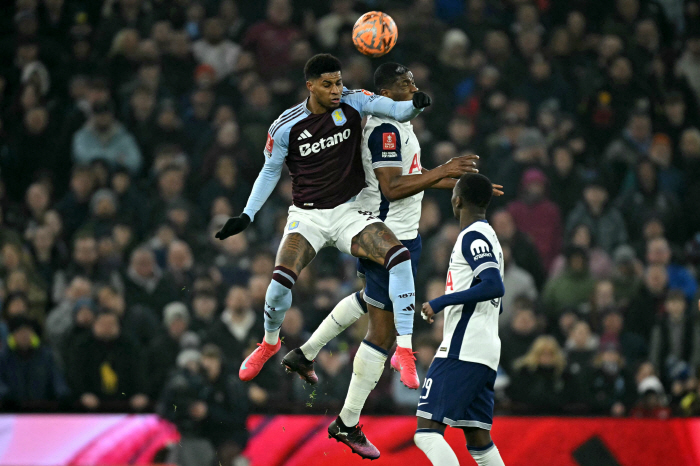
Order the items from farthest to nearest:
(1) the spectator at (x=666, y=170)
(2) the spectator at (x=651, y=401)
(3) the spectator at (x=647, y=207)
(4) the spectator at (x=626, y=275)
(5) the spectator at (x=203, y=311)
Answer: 1. (1) the spectator at (x=666, y=170)
2. (3) the spectator at (x=647, y=207)
3. (4) the spectator at (x=626, y=275)
4. (5) the spectator at (x=203, y=311)
5. (2) the spectator at (x=651, y=401)

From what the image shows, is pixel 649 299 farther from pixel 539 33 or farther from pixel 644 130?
pixel 539 33

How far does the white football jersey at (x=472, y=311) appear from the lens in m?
6.10

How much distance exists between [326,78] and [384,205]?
104 centimetres

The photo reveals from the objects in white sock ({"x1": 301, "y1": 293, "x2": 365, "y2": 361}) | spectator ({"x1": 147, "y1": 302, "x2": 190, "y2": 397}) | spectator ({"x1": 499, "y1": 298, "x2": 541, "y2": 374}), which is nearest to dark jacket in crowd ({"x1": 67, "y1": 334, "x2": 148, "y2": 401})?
spectator ({"x1": 147, "y1": 302, "x2": 190, "y2": 397})

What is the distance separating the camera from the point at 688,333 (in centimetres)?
1022

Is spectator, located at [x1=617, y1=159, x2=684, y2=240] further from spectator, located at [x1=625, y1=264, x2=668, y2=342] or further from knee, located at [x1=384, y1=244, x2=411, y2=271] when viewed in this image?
knee, located at [x1=384, y1=244, x2=411, y2=271]

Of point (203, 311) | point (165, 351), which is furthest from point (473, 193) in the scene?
point (165, 351)

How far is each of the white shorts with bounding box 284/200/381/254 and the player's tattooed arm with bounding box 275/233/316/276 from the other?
38 millimetres

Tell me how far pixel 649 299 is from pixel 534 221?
1.64 metres

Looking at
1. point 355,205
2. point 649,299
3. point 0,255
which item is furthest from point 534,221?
point 0,255

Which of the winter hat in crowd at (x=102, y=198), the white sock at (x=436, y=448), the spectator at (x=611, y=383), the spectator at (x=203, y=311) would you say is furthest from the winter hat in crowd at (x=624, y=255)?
the winter hat in crowd at (x=102, y=198)

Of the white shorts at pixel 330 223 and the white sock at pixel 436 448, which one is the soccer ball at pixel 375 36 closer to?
the white shorts at pixel 330 223

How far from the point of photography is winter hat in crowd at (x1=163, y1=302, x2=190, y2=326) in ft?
32.2

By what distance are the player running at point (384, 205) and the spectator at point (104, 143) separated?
5759mm
